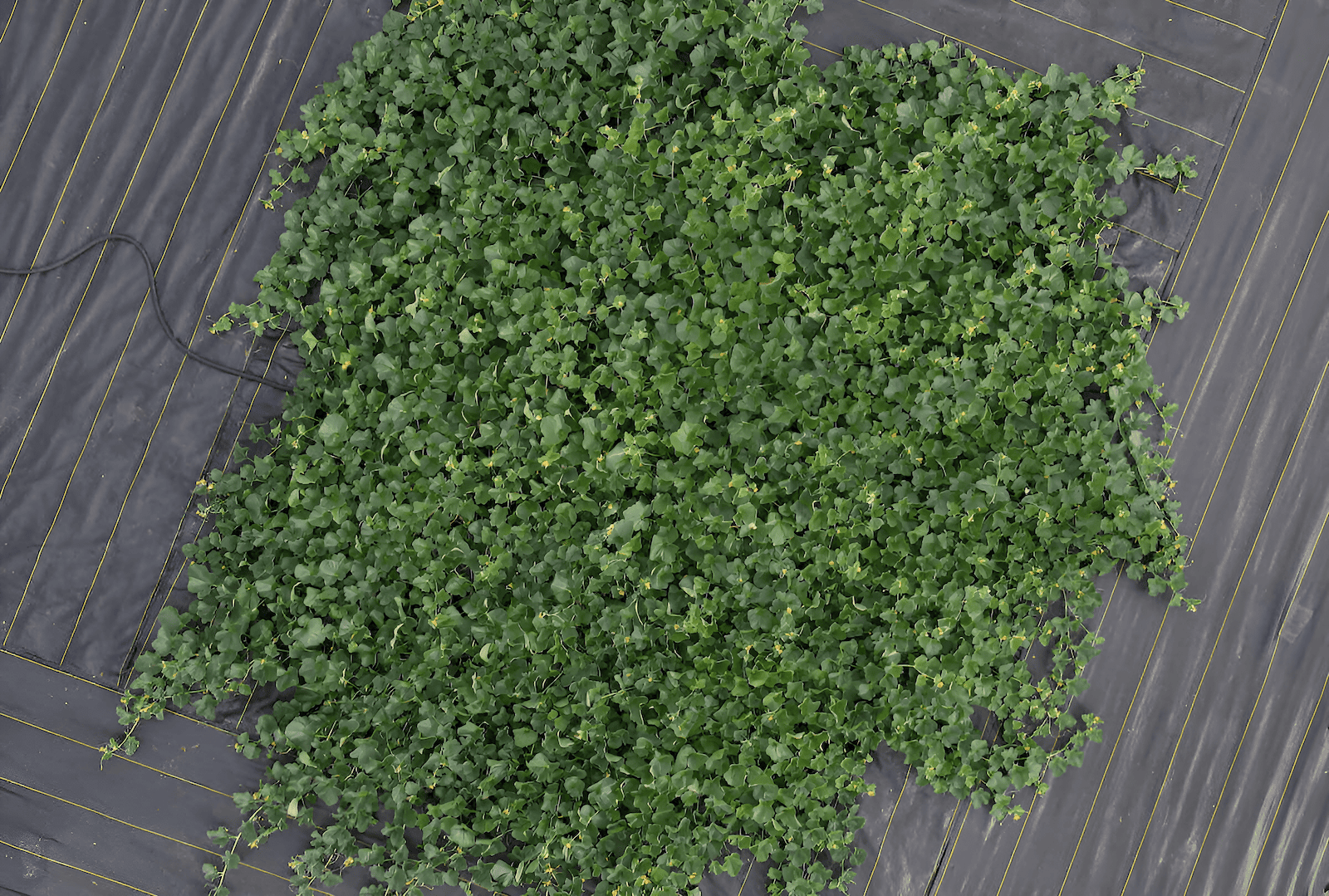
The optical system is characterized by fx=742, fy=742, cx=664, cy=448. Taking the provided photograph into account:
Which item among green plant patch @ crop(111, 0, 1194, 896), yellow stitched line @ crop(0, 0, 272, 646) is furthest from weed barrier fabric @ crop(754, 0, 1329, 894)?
yellow stitched line @ crop(0, 0, 272, 646)

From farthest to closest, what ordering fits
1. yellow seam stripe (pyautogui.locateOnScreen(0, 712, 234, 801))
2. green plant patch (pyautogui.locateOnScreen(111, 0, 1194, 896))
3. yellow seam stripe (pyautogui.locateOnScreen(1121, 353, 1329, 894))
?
yellow seam stripe (pyautogui.locateOnScreen(1121, 353, 1329, 894)) < yellow seam stripe (pyautogui.locateOnScreen(0, 712, 234, 801)) < green plant patch (pyautogui.locateOnScreen(111, 0, 1194, 896))

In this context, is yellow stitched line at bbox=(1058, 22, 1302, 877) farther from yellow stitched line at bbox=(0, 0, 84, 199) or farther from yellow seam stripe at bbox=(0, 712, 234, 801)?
yellow stitched line at bbox=(0, 0, 84, 199)

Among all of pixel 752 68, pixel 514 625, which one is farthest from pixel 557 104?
pixel 514 625

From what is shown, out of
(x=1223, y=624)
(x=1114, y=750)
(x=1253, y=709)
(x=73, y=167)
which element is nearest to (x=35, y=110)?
(x=73, y=167)

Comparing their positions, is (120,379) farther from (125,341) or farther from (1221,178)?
(1221,178)

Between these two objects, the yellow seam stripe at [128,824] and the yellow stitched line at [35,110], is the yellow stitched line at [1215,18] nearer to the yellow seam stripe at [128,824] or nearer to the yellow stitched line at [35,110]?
the yellow stitched line at [35,110]

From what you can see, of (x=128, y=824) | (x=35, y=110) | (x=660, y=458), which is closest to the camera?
(x=660, y=458)
